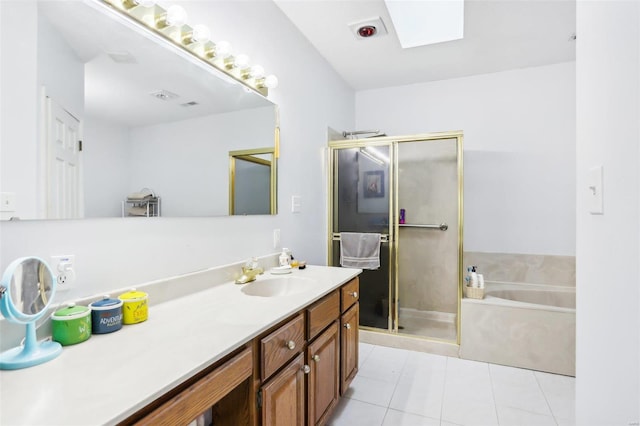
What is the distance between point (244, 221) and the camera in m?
1.87

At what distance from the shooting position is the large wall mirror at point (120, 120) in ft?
3.28

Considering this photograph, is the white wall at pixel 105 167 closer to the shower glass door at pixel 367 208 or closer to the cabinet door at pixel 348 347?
the cabinet door at pixel 348 347

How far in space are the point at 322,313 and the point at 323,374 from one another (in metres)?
0.29

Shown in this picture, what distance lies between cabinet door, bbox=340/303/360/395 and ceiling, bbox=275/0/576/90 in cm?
196

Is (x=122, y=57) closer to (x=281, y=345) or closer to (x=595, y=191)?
(x=281, y=345)

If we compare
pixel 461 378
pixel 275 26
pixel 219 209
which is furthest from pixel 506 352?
pixel 275 26

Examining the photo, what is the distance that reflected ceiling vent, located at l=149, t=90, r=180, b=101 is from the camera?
1360 mm

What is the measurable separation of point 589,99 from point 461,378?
2024mm

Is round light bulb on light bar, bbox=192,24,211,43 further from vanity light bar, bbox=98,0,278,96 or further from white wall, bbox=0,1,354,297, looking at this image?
white wall, bbox=0,1,354,297

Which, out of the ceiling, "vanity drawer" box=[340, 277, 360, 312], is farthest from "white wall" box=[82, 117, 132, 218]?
the ceiling

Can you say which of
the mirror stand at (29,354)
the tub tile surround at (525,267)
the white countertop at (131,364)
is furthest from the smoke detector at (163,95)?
the tub tile surround at (525,267)

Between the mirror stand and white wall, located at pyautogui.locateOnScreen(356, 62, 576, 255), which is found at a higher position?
white wall, located at pyautogui.locateOnScreen(356, 62, 576, 255)

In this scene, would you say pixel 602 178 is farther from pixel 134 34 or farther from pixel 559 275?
pixel 559 275

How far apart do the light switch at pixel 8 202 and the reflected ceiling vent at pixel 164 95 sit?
65 centimetres
